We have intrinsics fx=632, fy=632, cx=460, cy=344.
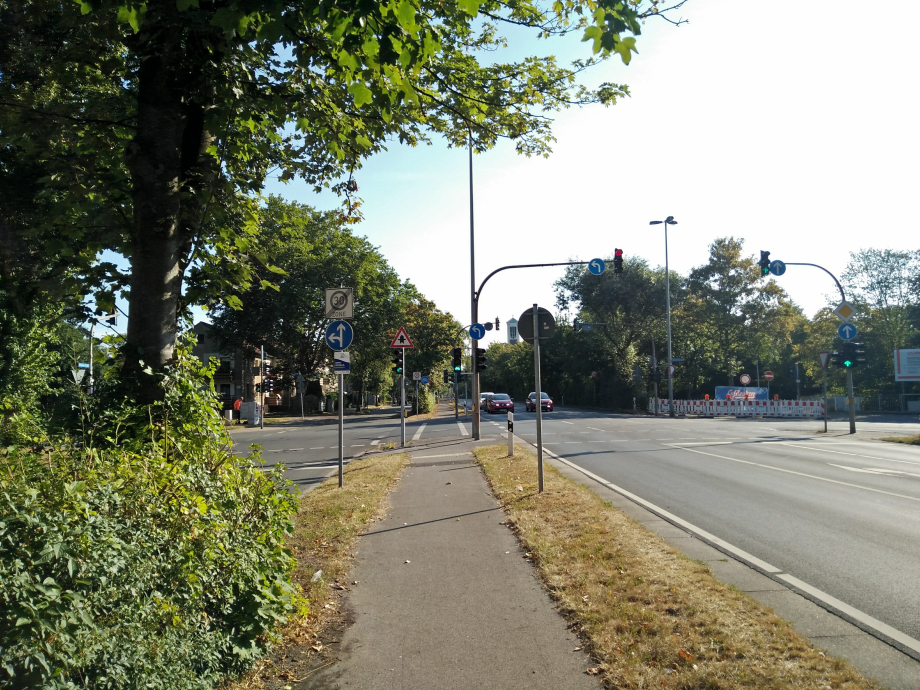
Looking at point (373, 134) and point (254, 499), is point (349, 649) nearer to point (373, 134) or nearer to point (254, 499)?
point (254, 499)

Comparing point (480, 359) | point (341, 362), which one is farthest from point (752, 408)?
point (341, 362)

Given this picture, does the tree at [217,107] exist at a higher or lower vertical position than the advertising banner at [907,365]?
higher

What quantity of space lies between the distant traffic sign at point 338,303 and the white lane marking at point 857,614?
790 cm

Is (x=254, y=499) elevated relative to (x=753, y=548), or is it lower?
elevated

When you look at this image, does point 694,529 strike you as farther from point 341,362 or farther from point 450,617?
point 341,362

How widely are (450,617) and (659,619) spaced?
1.53 metres

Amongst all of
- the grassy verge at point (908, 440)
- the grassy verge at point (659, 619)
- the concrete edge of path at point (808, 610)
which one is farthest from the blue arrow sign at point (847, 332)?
the grassy verge at point (659, 619)

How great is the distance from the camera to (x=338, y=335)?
38.6ft

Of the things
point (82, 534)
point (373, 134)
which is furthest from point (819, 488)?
point (82, 534)

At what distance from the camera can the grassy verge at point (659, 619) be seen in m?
3.65

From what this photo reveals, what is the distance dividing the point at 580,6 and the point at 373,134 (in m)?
2.45

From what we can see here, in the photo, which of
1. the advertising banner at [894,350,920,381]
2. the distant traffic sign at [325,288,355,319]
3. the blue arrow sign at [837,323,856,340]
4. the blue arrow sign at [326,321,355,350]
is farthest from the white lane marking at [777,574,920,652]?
the advertising banner at [894,350,920,381]

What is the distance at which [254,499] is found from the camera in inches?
166

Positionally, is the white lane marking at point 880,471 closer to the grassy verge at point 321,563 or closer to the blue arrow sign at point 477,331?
the grassy verge at point 321,563
